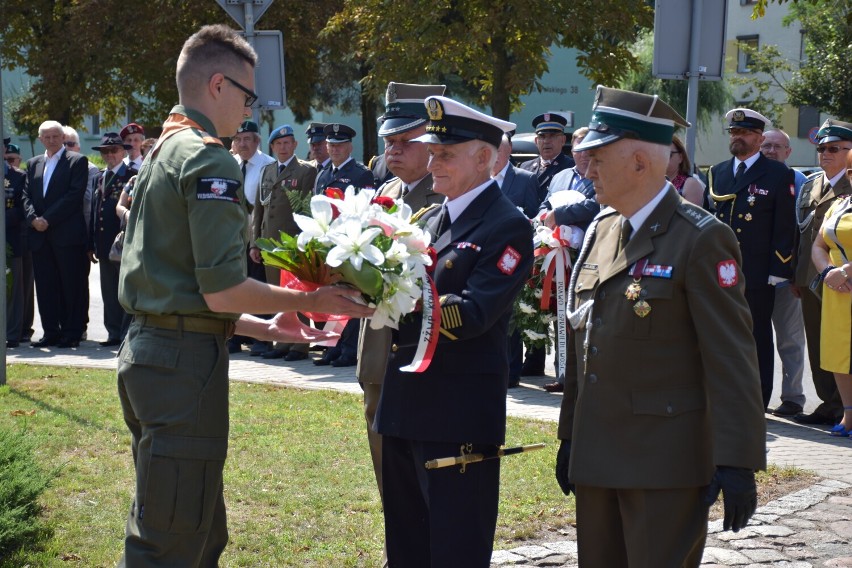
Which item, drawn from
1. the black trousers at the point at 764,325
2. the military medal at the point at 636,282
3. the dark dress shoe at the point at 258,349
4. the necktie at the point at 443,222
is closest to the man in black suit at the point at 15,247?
the dark dress shoe at the point at 258,349

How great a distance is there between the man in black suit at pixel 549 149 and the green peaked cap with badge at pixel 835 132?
2.66 metres

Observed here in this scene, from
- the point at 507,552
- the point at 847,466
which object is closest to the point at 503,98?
the point at 847,466

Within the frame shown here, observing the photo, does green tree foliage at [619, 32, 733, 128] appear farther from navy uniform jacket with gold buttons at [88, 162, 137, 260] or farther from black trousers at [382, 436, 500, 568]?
black trousers at [382, 436, 500, 568]

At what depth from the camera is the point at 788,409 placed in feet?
30.0

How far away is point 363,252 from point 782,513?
148 inches

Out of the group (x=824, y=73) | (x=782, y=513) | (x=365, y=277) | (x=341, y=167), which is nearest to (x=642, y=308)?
(x=365, y=277)

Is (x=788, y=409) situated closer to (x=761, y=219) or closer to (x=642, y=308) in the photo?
(x=761, y=219)

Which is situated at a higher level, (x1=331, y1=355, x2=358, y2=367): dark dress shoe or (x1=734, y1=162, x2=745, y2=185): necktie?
(x1=734, y1=162, x2=745, y2=185): necktie

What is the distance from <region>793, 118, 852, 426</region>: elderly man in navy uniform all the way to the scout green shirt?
6111mm

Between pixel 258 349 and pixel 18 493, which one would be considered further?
pixel 258 349

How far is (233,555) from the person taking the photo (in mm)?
5535

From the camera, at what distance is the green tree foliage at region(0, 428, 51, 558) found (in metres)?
5.23

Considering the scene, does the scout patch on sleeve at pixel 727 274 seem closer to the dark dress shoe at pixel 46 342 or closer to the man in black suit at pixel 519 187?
the man in black suit at pixel 519 187

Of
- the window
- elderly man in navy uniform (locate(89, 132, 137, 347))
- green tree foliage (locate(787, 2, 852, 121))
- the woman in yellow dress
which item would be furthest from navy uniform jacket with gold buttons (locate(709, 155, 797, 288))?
the window
